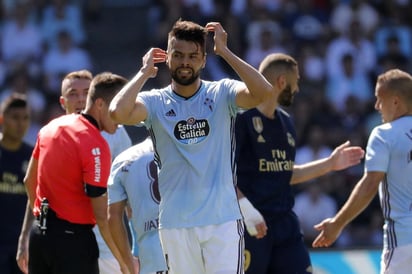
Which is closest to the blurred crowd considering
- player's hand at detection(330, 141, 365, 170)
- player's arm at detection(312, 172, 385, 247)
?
Answer: player's hand at detection(330, 141, 365, 170)

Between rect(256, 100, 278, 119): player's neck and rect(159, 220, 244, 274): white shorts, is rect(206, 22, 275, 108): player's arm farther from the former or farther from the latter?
rect(256, 100, 278, 119): player's neck

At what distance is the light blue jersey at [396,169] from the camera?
9.41 meters

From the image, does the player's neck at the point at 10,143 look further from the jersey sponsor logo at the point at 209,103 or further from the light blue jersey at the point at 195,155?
the jersey sponsor logo at the point at 209,103

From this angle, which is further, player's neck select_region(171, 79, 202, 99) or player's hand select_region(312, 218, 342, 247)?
player's hand select_region(312, 218, 342, 247)

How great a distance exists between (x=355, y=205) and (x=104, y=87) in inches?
90.5

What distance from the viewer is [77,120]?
9500 mm

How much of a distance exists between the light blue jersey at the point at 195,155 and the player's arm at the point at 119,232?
945 mm

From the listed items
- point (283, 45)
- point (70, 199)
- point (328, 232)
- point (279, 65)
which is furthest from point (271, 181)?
point (283, 45)

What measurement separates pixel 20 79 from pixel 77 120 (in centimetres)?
993

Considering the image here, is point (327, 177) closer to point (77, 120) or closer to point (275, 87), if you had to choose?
point (275, 87)

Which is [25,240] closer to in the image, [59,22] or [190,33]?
[190,33]

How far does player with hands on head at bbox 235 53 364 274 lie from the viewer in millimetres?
10297

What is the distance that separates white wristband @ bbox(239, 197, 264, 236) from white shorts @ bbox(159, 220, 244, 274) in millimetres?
1370

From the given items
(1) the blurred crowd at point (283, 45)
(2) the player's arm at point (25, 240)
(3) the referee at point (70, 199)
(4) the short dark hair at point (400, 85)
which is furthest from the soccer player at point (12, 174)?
(1) the blurred crowd at point (283, 45)
